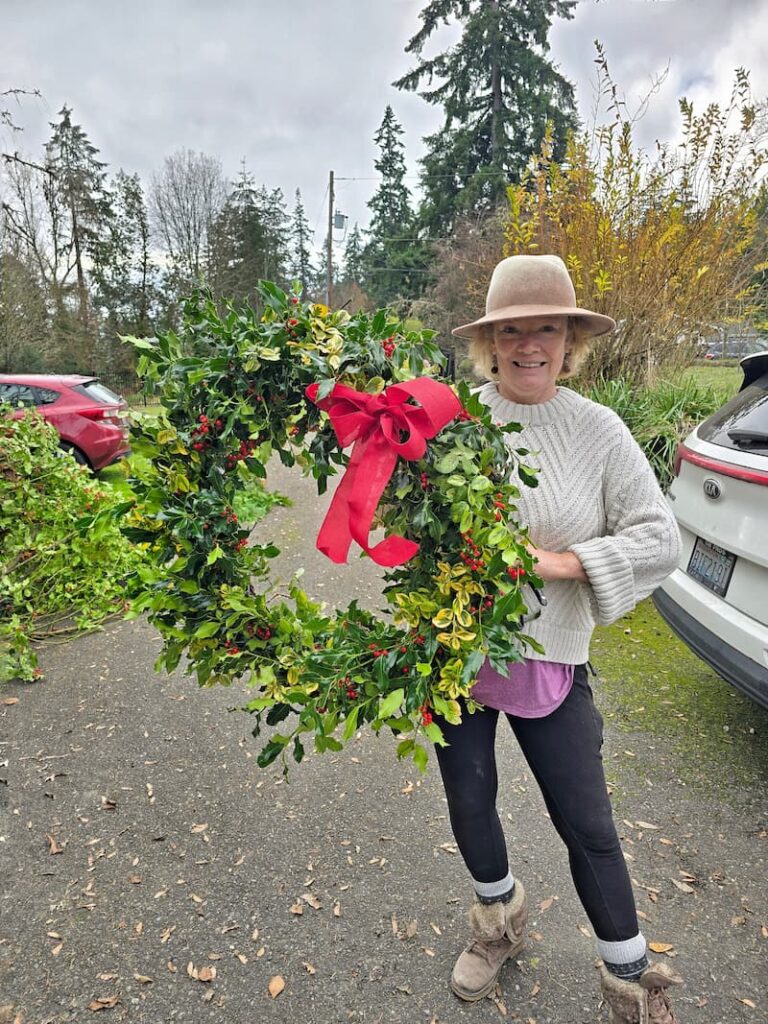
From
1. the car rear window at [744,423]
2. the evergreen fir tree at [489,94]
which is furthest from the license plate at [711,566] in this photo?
the evergreen fir tree at [489,94]

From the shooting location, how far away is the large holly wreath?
1415 mm

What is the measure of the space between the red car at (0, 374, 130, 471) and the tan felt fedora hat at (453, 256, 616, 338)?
7.56 metres

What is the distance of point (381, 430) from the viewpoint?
1.40m

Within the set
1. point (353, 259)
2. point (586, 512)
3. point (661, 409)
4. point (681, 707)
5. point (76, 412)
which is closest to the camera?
point (586, 512)

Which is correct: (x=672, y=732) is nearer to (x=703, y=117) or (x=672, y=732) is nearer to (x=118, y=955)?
(x=118, y=955)

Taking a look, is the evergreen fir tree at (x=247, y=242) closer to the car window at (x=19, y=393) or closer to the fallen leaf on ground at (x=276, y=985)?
the car window at (x=19, y=393)

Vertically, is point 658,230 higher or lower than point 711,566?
higher

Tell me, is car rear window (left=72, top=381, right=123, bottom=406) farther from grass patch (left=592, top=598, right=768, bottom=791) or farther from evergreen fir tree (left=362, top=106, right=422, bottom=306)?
evergreen fir tree (left=362, top=106, right=422, bottom=306)

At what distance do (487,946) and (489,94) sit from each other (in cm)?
2938

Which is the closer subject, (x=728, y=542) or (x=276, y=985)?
(x=276, y=985)

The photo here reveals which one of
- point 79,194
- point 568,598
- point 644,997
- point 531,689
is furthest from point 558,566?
point 79,194

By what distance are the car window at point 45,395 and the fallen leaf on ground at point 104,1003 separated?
811cm

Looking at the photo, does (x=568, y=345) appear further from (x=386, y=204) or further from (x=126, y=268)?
(x=386, y=204)

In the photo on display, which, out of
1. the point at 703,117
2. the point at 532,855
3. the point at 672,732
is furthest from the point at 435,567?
the point at 703,117
